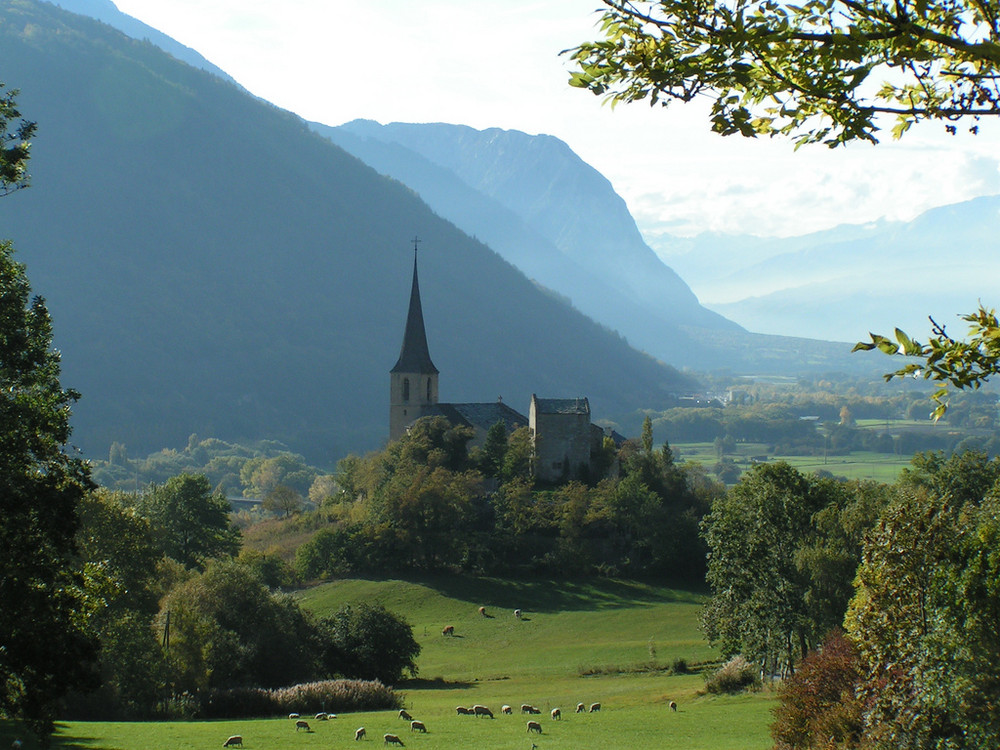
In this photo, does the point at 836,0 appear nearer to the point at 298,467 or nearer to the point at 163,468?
the point at 298,467

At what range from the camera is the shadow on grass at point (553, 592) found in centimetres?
6075

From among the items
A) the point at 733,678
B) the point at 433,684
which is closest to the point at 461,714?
the point at 433,684

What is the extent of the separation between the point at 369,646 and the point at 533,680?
22.9 feet

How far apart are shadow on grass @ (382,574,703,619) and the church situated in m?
8.41

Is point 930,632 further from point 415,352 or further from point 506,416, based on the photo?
point 415,352

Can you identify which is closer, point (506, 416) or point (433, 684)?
point (433, 684)

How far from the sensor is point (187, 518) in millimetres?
61094

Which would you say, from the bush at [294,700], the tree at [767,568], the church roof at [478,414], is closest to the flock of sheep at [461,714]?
the bush at [294,700]

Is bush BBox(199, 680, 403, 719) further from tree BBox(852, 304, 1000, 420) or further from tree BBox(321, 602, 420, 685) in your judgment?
tree BBox(852, 304, 1000, 420)

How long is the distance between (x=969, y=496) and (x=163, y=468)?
151995 mm

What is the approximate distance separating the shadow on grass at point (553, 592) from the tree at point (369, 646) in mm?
14196

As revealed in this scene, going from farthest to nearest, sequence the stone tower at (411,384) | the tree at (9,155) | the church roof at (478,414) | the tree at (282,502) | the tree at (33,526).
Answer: the tree at (282,502) → the stone tower at (411,384) → the church roof at (478,414) → the tree at (9,155) → the tree at (33,526)

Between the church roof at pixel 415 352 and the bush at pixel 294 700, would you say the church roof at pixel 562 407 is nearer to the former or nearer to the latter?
the church roof at pixel 415 352

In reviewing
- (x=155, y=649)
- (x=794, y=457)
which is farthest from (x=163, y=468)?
(x=155, y=649)
